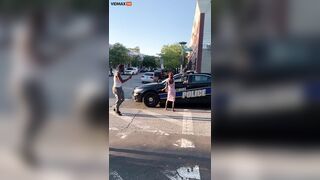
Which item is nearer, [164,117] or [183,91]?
[164,117]

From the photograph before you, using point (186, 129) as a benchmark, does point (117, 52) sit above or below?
above

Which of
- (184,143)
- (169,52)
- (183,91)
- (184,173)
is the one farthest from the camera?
(183,91)

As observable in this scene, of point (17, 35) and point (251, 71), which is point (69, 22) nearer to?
point (17, 35)

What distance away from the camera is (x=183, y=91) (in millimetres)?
8055

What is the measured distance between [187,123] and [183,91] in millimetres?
2243

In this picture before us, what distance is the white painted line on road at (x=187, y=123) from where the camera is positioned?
5.14m

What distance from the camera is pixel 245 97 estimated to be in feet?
4.61

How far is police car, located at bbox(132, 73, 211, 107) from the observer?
7832 millimetres

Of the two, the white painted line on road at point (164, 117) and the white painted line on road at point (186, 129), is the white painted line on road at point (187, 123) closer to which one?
the white painted line on road at point (186, 129)

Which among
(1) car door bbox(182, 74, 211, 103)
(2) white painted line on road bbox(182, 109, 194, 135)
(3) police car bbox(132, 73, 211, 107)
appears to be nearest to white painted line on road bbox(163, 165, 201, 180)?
(2) white painted line on road bbox(182, 109, 194, 135)

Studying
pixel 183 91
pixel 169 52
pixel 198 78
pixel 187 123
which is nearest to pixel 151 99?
pixel 183 91

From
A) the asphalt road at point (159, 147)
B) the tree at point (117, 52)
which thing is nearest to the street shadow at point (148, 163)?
the asphalt road at point (159, 147)
